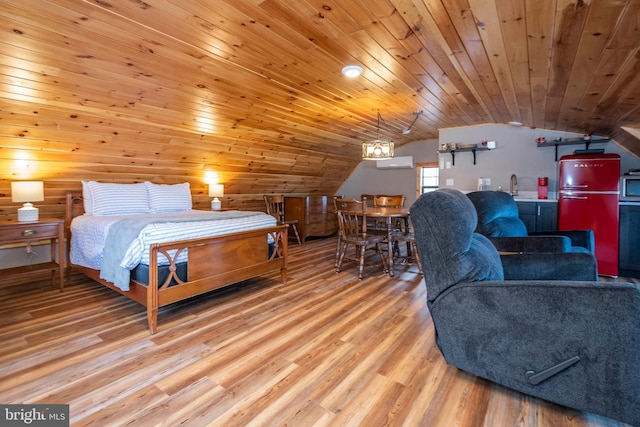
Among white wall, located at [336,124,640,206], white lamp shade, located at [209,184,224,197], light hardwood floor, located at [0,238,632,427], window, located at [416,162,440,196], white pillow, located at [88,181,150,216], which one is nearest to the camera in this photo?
light hardwood floor, located at [0,238,632,427]

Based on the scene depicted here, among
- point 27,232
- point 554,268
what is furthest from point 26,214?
point 554,268

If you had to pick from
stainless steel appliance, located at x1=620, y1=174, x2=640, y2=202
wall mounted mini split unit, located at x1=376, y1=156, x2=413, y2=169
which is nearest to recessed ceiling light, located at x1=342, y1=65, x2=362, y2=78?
stainless steel appliance, located at x1=620, y1=174, x2=640, y2=202

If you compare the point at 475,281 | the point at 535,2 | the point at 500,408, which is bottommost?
the point at 500,408

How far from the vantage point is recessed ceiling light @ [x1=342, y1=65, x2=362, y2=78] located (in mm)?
2670

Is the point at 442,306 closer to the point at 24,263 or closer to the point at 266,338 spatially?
the point at 266,338

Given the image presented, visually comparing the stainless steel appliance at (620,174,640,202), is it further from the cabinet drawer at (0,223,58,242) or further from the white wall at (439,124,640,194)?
the cabinet drawer at (0,223,58,242)

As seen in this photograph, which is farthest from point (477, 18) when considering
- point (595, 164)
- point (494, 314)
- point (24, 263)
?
point (24, 263)

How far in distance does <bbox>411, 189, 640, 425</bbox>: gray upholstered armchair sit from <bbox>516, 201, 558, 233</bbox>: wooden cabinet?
291cm

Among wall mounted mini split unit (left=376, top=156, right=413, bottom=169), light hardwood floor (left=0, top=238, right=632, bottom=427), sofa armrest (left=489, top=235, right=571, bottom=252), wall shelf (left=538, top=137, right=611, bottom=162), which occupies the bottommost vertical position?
light hardwood floor (left=0, top=238, right=632, bottom=427)

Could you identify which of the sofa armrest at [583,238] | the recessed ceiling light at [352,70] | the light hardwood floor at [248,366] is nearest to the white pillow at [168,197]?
the light hardwood floor at [248,366]

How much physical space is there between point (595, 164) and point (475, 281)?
325cm

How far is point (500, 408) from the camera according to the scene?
1.56m

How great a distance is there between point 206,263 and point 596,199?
14.4ft

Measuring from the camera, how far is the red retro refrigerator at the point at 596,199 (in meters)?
3.57
